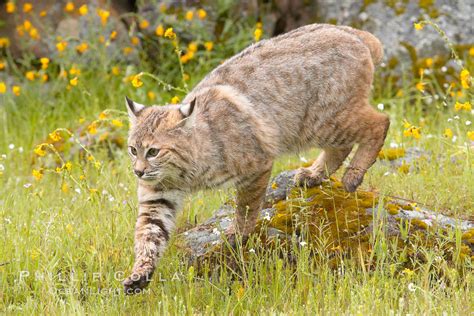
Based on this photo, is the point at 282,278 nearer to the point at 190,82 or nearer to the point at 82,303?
the point at 82,303

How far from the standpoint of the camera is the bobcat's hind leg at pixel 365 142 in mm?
5867

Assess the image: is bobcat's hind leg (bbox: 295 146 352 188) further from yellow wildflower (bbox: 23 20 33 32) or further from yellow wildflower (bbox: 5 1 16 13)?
yellow wildflower (bbox: 5 1 16 13)

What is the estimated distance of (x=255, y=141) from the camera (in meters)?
5.43

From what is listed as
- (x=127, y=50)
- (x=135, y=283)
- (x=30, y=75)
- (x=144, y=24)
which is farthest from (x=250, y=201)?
(x=144, y=24)

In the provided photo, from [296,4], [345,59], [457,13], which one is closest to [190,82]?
[296,4]

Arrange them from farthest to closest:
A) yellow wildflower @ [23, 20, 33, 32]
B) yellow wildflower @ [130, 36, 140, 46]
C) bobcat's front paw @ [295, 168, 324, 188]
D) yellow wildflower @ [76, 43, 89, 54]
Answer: yellow wildflower @ [130, 36, 140, 46], yellow wildflower @ [23, 20, 33, 32], yellow wildflower @ [76, 43, 89, 54], bobcat's front paw @ [295, 168, 324, 188]

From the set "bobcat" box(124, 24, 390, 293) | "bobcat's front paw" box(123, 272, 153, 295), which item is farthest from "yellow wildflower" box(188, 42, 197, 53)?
"bobcat's front paw" box(123, 272, 153, 295)

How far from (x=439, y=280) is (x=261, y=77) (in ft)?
5.89

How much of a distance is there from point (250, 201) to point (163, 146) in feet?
2.19

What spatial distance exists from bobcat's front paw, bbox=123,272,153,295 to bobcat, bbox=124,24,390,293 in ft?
0.06

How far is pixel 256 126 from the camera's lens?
5496 mm

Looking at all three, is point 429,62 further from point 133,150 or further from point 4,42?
point 4,42

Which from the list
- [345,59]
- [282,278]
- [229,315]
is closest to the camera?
[229,315]

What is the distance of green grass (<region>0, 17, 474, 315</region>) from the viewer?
4.65 meters
